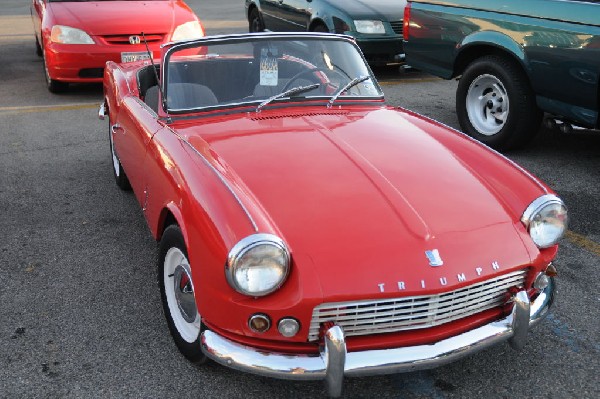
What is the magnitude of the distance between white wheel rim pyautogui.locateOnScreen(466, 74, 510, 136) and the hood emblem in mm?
3644

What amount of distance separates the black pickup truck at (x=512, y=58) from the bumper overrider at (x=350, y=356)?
306cm

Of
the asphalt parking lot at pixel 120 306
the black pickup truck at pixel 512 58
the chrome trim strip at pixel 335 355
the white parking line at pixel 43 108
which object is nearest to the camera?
the chrome trim strip at pixel 335 355

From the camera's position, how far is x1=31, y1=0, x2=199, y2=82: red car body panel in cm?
758

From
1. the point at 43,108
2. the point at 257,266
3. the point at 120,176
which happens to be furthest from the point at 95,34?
the point at 257,266

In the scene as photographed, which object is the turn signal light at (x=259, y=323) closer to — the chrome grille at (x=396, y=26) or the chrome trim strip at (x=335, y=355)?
the chrome trim strip at (x=335, y=355)

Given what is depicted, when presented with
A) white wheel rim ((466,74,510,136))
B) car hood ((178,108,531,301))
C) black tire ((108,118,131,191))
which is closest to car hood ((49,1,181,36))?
black tire ((108,118,131,191))

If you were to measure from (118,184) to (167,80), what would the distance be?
5.29ft

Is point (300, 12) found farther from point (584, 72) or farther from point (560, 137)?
point (584, 72)

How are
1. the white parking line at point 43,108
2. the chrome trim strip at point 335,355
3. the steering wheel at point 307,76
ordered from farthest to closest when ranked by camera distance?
the white parking line at point 43,108
the steering wheel at point 307,76
the chrome trim strip at point 335,355

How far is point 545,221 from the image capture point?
9.70 ft

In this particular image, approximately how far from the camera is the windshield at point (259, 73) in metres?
3.84

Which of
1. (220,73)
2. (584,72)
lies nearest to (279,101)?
(220,73)

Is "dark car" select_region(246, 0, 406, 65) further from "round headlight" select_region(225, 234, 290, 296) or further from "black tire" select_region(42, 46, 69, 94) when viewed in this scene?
"round headlight" select_region(225, 234, 290, 296)

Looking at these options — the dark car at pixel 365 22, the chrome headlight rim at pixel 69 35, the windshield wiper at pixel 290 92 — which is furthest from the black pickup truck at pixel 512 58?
the chrome headlight rim at pixel 69 35
